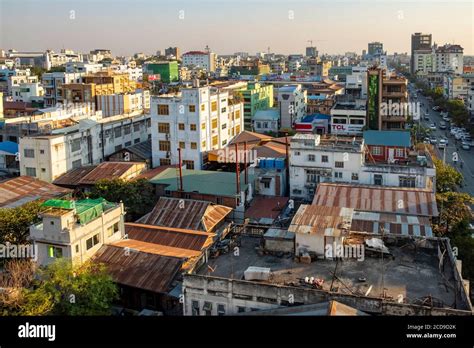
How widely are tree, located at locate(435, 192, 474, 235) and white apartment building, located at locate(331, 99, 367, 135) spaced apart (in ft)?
41.6

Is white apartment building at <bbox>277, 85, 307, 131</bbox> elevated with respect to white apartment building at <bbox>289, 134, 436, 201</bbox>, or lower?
elevated

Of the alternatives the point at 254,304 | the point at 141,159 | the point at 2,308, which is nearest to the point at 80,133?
the point at 141,159

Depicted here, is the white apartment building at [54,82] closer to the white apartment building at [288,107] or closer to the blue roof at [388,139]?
the white apartment building at [288,107]

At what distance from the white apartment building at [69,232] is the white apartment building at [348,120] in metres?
18.6

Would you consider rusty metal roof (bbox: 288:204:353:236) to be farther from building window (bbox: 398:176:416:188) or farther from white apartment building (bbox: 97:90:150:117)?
white apartment building (bbox: 97:90:150:117)

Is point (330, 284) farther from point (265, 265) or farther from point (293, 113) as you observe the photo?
point (293, 113)

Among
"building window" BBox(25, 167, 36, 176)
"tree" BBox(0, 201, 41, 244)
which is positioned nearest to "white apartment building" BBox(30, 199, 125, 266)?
"tree" BBox(0, 201, 41, 244)

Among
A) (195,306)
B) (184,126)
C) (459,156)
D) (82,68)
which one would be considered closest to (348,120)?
(459,156)

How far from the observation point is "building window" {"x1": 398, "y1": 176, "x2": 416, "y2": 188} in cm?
1548

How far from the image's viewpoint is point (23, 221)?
12180 millimetres

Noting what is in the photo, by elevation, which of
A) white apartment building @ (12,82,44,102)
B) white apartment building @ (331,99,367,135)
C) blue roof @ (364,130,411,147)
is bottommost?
blue roof @ (364,130,411,147)

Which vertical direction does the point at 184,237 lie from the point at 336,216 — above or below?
below

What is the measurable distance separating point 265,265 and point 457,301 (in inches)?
121

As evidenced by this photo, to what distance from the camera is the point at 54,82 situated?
35.5 meters
